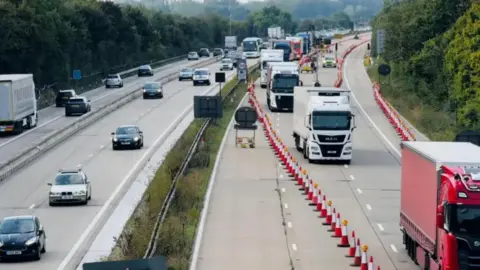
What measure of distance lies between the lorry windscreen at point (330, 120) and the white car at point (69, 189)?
42.0 feet

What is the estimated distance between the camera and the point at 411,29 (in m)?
88.3

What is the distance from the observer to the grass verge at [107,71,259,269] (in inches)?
1150

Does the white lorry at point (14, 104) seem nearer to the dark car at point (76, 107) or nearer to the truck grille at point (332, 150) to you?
the dark car at point (76, 107)

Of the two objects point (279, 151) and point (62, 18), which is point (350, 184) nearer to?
point (279, 151)

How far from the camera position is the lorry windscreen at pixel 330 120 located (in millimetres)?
49688

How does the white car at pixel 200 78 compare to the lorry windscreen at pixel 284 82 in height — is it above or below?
below

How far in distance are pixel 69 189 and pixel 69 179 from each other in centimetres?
56

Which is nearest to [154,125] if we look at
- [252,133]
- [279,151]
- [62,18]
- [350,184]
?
[252,133]

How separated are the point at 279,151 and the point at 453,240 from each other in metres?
30.3

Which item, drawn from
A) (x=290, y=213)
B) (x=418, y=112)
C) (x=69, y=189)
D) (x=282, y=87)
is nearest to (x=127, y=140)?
(x=69, y=189)

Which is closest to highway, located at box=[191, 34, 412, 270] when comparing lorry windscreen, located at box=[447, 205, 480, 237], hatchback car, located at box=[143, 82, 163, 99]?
lorry windscreen, located at box=[447, 205, 480, 237]

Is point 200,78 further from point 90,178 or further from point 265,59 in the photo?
point 90,178

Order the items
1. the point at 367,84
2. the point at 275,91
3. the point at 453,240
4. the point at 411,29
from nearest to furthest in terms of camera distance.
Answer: the point at 453,240 < the point at 275,91 < the point at 411,29 < the point at 367,84

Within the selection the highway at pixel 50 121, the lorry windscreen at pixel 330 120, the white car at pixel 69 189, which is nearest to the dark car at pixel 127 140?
the highway at pixel 50 121
